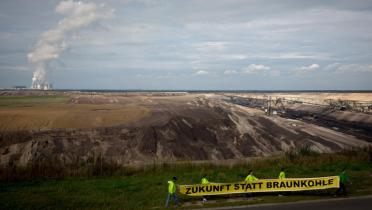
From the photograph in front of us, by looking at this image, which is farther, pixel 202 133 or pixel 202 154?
pixel 202 133

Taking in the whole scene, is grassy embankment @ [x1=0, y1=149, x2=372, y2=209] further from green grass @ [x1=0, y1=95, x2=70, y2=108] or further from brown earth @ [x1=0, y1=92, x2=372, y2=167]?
green grass @ [x1=0, y1=95, x2=70, y2=108]

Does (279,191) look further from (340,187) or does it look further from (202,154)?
(202,154)

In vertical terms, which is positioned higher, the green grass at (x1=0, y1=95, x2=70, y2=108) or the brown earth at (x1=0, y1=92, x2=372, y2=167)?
the green grass at (x1=0, y1=95, x2=70, y2=108)

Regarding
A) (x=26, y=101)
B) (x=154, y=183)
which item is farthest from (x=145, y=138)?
(x=26, y=101)

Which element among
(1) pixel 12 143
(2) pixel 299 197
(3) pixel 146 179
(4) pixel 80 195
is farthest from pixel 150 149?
(2) pixel 299 197

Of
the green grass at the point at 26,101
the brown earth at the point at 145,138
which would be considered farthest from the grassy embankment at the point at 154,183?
the green grass at the point at 26,101

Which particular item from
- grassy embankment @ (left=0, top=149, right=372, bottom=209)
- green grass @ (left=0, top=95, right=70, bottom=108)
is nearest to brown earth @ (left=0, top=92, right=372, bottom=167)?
grassy embankment @ (left=0, top=149, right=372, bottom=209)

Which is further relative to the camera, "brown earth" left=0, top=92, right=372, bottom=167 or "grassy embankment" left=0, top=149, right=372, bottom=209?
"brown earth" left=0, top=92, right=372, bottom=167

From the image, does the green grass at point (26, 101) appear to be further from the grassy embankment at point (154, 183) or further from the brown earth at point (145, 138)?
the grassy embankment at point (154, 183)
